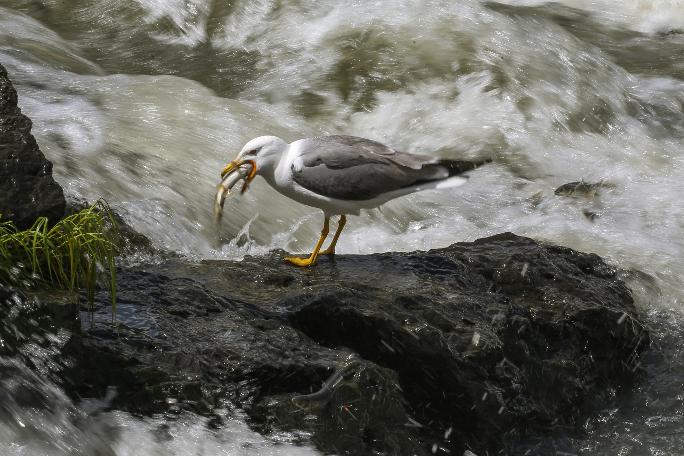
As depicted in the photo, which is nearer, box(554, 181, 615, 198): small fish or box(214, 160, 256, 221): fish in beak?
box(214, 160, 256, 221): fish in beak

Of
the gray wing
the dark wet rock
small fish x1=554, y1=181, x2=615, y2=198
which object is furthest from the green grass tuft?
small fish x1=554, y1=181, x2=615, y2=198

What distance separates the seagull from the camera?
5676mm

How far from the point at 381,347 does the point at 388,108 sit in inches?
228

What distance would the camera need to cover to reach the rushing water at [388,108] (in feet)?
26.2

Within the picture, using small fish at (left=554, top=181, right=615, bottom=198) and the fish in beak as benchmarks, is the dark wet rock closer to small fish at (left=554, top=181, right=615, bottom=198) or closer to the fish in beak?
the fish in beak

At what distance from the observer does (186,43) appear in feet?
37.8

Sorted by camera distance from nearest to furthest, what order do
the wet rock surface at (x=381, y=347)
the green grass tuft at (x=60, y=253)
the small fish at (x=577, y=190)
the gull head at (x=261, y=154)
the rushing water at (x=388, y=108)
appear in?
the wet rock surface at (x=381, y=347), the green grass tuft at (x=60, y=253), the gull head at (x=261, y=154), the rushing water at (x=388, y=108), the small fish at (x=577, y=190)

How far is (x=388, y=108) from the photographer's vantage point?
10.7 meters

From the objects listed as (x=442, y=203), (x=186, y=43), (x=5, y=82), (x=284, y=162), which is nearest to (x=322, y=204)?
(x=284, y=162)

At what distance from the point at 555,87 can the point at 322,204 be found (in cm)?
578

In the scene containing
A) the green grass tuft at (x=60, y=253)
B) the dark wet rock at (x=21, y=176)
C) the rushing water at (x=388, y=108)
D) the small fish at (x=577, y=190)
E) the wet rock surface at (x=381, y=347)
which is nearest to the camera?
the wet rock surface at (x=381, y=347)

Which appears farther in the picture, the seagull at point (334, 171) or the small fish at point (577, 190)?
the small fish at point (577, 190)

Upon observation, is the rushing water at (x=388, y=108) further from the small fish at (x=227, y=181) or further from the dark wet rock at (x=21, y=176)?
the dark wet rock at (x=21, y=176)

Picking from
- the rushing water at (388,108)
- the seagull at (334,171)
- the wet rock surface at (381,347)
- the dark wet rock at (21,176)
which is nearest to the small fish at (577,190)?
the rushing water at (388,108)
